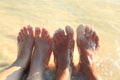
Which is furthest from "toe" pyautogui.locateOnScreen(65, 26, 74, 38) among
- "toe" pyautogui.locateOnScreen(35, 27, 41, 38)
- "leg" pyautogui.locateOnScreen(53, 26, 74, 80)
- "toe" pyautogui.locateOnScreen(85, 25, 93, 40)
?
"toe" pyautogui.locateOnScreen(35, 27, 41, 38)

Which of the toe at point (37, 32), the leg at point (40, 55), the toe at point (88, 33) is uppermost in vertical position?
the toe at point (37, 32)

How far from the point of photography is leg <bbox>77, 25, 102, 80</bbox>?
291cm

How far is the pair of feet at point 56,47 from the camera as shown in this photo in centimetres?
302

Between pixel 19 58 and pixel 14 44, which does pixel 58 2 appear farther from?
pixel 19 58

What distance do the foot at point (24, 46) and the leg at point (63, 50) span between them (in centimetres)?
25

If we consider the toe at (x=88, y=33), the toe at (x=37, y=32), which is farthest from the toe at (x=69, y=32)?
the toe at (x=37, y=32)

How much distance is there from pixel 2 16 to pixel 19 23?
25 centimetres

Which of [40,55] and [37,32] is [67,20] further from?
[40,55]

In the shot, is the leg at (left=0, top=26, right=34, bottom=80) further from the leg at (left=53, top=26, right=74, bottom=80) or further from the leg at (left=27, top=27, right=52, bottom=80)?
the leg at (left=53, top=26, right=74, bottom=80)

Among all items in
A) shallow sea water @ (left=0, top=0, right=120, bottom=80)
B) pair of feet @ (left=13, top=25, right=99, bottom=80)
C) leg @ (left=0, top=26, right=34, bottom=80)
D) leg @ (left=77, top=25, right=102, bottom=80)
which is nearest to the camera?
leg @ (left=0, top=26, right=34, bottom=80)

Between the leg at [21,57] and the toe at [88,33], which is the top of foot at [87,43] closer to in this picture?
the toe at [88,33]

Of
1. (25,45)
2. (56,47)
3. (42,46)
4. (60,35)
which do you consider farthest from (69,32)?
(25,45)

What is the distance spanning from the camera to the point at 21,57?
309 cm

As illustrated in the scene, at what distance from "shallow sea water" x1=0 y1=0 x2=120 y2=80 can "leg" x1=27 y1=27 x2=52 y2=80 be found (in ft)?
0.87
